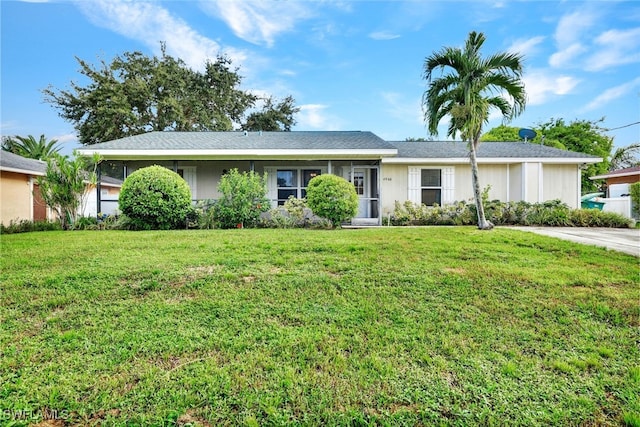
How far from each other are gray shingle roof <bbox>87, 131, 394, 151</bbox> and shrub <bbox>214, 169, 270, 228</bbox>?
7.01 ft

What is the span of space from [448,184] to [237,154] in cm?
846

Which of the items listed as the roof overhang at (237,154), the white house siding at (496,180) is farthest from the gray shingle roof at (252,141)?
the white house siding at (496,180)

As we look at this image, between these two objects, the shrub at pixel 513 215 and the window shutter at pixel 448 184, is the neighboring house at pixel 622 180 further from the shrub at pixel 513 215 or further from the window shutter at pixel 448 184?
the window shutter at pixel 448 184

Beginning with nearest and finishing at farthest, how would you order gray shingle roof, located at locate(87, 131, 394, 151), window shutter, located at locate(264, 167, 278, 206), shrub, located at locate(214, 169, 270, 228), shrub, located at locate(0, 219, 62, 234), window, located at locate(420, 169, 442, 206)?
shrub, located at locate(0, 219, 62, 234)
shrub, located at locate(214, 169, 270, 228)
gray shingle roof, located at locate(87, 131, 394, 151)
window, located at locate(420, 169, 442, 206)
window shutter, located at locate(264, 167, 278, 206)

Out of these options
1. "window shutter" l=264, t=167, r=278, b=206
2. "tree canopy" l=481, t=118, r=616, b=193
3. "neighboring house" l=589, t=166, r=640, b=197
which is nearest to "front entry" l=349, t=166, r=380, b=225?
"window shutter" l=264, t=167, r=278, b=206

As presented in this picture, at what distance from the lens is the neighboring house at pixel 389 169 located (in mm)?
12688

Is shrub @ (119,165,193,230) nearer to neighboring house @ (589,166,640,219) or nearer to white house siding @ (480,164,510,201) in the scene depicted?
white house siding @ (480,164,510,201)

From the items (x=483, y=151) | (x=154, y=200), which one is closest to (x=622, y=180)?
(x=483, y=151)

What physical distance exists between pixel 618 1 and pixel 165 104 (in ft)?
77.3

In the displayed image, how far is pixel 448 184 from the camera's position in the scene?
13.2 meters

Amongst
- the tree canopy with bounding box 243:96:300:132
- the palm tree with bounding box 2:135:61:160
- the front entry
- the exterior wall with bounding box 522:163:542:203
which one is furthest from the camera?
the tree canopy with bounding box 243:96:300:132

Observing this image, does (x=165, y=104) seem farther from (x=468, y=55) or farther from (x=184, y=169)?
(x=468, y=55)

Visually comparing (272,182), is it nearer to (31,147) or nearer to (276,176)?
(276,176)

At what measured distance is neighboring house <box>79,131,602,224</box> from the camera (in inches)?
500
